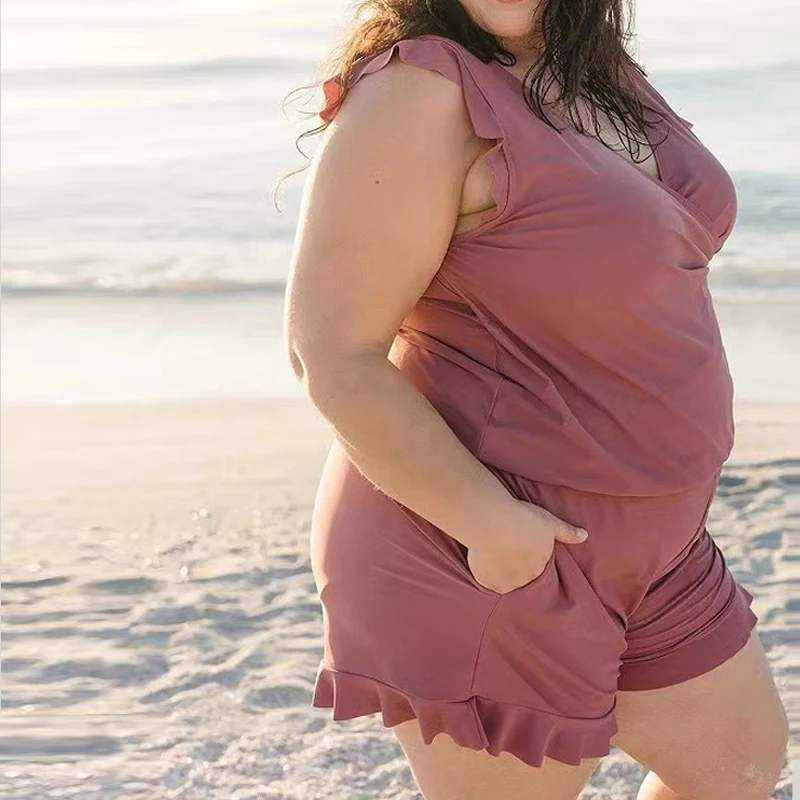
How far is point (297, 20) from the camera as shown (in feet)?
46.9

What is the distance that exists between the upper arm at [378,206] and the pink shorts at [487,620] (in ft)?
0.81

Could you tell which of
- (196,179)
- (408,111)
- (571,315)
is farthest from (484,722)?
(196,179)

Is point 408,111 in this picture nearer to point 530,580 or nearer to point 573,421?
point 573,421

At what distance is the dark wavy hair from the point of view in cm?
181

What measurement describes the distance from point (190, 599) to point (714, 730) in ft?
7.81

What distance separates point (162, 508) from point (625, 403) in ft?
11.1

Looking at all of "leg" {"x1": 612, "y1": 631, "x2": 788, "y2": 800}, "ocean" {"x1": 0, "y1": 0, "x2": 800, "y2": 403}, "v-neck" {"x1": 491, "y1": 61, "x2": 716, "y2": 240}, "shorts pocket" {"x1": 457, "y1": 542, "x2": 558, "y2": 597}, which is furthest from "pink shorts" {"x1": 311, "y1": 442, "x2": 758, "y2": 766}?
"ocean" {"x1": 0, "y1": 0, "x2": 800, "y2": 403}

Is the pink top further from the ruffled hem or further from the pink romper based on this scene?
the ruffled hem

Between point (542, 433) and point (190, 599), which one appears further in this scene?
point (190, 599)

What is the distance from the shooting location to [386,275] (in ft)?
5.52

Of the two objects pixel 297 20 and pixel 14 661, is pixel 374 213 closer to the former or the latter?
pixel 14 661

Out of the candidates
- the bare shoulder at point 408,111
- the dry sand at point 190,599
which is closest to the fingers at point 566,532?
the bare shoulder at point 408,111

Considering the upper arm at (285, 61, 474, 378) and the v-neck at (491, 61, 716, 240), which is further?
the v-neck at (491, 61, 716, 240)

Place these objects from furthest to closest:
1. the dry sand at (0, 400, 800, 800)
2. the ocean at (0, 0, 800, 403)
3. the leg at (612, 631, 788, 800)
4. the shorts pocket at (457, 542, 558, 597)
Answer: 1. the ocean at (0, 0, 800, 403)
2. the dry sand at (0, 400, 800, 800)
3. the leg at (612, 631, 788, 800)
4. the shorts pocket at (457, 542, 558, 597)
